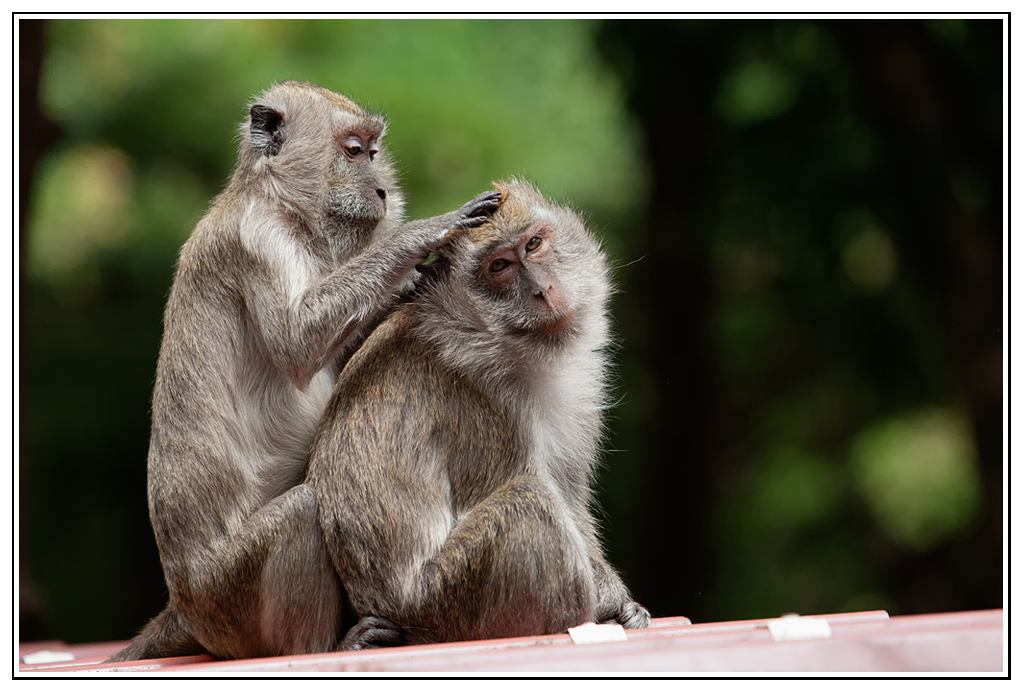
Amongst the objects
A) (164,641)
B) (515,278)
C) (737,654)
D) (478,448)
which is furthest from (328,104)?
(737,654)

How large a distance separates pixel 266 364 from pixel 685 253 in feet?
20.8

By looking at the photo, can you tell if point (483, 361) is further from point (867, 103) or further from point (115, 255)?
point (115, 255)

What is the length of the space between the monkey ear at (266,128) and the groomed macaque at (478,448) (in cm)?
107

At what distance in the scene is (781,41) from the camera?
8.32m

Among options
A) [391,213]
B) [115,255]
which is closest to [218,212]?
[391,213]

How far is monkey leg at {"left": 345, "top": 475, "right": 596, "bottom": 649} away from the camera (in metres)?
3.66

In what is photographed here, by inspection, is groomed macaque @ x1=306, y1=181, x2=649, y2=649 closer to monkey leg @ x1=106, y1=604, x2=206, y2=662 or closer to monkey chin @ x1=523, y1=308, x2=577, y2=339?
monkey chin @ x1=523, y1=308, x2=577, y2=339

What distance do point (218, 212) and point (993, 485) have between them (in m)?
5.77

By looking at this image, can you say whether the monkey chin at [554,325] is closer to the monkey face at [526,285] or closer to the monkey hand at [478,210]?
the monkey face at [526,285]

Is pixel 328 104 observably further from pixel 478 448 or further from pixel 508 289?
pixel 478 448

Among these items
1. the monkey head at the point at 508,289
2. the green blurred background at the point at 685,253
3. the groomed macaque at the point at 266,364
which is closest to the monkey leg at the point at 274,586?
the groomed macaque at the point at 266,364

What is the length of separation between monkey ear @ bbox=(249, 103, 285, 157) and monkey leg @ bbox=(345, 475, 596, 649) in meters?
2.01

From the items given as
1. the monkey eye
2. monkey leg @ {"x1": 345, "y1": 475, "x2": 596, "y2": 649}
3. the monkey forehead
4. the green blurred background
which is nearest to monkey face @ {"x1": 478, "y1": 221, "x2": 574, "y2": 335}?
monkey leg @ {"x1": 345, "y1": 475, "x2": 596, "y2": 649}

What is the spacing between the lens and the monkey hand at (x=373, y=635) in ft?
12.0
